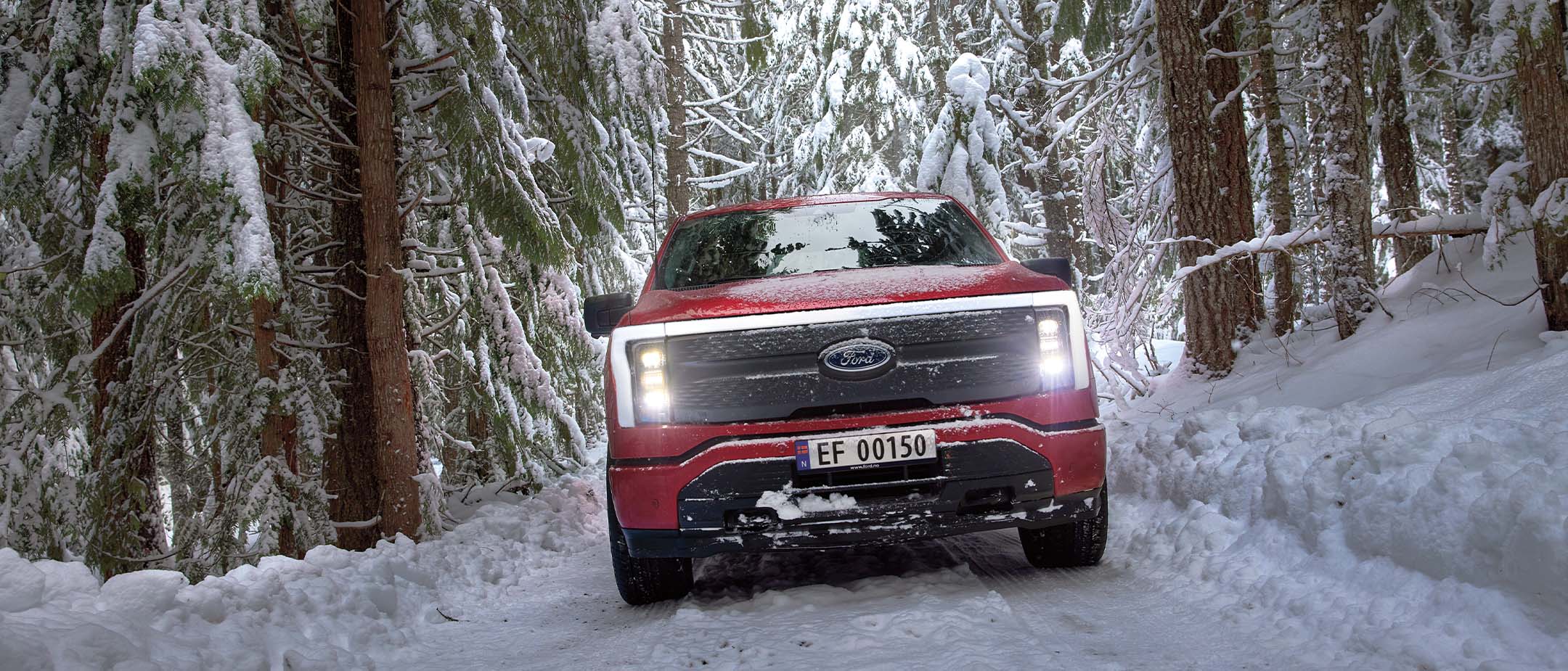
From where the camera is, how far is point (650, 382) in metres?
3.97

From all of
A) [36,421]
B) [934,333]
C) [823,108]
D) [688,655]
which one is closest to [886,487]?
[934,333]

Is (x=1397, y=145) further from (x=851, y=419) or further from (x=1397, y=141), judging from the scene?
(x=851, y=419)

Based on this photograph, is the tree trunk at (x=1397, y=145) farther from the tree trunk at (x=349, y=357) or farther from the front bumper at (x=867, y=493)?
the tree trunk at (x=349, y=357)

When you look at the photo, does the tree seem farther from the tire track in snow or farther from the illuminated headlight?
the illuminated headlight

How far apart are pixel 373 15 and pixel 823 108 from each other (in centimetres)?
1566

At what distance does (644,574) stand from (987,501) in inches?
59.4

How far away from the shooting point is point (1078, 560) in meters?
4.40

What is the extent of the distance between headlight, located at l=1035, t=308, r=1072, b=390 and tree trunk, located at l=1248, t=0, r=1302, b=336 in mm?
5221

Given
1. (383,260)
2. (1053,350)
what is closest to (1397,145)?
(1053,350)

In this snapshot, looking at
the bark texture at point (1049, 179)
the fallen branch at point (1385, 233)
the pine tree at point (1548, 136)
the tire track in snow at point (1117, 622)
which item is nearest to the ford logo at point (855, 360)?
the tire track in snow at point (1117, 622)

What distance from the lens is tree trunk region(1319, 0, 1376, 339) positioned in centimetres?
667

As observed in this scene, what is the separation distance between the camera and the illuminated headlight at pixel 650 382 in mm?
3943

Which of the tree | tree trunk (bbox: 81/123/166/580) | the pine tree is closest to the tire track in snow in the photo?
the pine tree

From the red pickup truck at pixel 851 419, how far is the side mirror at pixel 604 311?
83 centimetres
